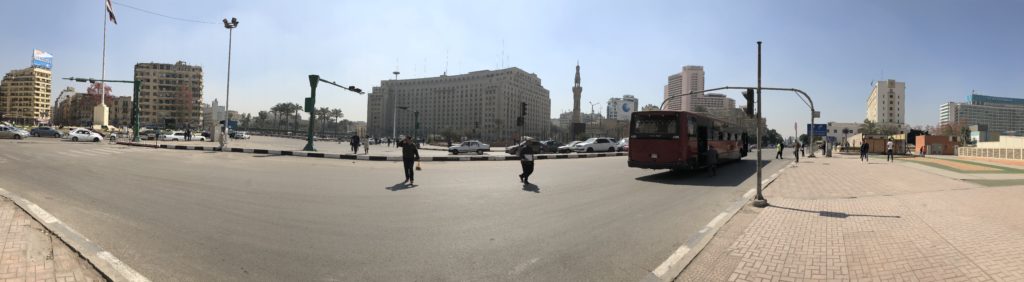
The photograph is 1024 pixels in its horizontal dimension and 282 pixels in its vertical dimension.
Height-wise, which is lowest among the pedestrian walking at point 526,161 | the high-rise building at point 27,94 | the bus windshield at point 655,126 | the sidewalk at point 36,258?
the sidewalk at point 36,258

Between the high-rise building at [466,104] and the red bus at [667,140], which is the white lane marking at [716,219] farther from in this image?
the high-rise building at [466,104]

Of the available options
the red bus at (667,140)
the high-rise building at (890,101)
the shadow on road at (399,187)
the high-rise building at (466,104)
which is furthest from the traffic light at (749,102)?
the high-rise building at (890,101)

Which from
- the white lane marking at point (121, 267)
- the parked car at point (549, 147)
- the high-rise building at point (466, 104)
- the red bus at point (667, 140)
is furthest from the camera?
the high-rise building at point (466, 104)

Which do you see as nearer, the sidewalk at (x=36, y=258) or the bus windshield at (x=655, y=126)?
the sidewalk at (x=36, y=258)

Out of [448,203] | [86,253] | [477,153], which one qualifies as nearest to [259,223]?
[86,253]

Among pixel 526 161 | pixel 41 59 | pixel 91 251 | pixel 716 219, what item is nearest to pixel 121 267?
pixel 91 251

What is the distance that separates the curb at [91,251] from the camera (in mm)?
3861

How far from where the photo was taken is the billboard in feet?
279

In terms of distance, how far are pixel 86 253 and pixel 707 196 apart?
1085 centimetres

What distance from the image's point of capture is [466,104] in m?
152

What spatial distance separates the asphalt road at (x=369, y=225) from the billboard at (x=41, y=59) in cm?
10898

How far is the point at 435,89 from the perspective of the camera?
158 meters

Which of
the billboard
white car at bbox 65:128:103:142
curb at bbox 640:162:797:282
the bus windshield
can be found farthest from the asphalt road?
the billboard

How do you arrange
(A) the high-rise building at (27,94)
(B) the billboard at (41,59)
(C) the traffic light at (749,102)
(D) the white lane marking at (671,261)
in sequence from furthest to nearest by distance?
(A) the high-rise building at (27,94) → (B) the billboard at (41,59) → (C) the traffic light at (749,102) → (D) the white lane marking at (671,261)
